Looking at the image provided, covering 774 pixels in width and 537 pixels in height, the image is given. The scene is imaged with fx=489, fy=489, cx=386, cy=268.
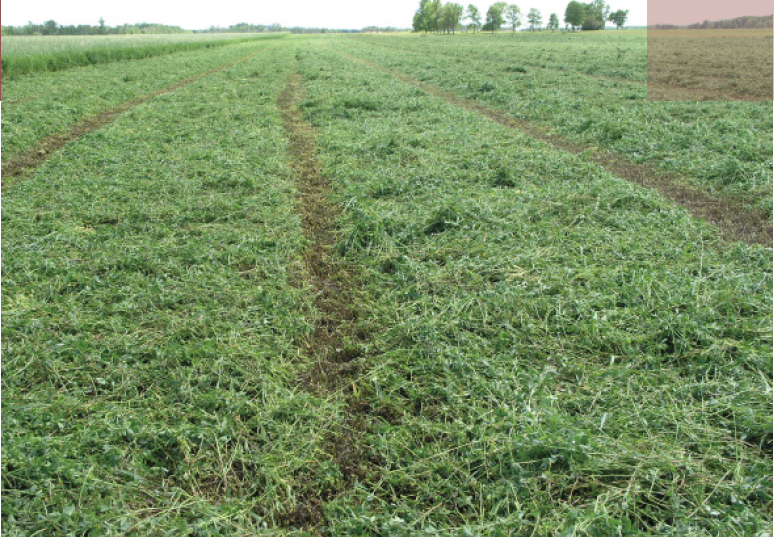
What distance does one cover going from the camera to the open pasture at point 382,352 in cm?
309

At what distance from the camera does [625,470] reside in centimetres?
321

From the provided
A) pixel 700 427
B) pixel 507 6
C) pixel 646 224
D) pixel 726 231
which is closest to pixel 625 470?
pixel 700 427

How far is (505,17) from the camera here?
9894cm

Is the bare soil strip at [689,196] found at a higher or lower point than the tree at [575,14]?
lower

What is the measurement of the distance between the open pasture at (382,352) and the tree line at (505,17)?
95.0 m

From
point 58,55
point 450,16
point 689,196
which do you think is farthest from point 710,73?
point 450,16

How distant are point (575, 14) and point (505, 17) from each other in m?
14.9

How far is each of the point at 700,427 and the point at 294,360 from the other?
3.27 meters

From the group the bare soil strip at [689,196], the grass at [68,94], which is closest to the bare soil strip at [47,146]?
the grass at [68,94]

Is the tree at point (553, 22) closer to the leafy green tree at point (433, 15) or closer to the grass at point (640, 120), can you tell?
the leafy green tree at point (433, 15)

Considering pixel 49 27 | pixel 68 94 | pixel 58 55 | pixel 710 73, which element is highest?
pixel 49 27

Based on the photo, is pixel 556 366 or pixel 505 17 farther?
pixel 505 17

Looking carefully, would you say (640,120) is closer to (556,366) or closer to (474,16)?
(556,366)

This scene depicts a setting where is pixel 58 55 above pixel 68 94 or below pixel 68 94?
above
